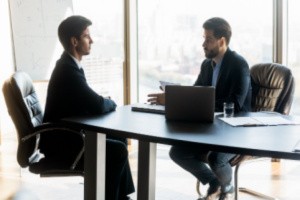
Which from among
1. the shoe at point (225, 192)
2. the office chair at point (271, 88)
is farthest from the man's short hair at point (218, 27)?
the shoe at point (225, 192)

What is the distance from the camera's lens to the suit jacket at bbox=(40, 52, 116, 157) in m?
2.42

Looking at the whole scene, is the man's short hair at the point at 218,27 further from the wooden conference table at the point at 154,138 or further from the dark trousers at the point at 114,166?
the dark trousers at the point at 114,166

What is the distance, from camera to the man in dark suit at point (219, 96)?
8.50ft

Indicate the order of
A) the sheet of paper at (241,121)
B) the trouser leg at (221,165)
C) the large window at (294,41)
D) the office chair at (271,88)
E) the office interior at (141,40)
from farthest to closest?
the office interior at (141,40) → the large window at (294,41) → the office chair at (271,88) → the trouser leg at (221,165) → the sheet of paper at (241,121)

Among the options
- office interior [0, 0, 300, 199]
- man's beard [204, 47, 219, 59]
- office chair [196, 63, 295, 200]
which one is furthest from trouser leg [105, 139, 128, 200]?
office interior [0, 0, 300, 199]

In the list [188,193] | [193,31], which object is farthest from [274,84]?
[193,31]

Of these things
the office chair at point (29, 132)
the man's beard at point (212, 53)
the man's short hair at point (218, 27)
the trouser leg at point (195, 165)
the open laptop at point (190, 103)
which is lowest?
the trouser leg at point (195, 165)

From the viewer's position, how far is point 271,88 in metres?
2.91

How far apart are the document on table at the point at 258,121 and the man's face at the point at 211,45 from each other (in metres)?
0.87

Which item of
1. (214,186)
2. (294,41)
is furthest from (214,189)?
(294,41)

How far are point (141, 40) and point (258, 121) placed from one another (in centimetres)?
284

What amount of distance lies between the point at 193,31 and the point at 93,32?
3.63 ft

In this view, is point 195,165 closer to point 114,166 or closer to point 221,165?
point 221,165

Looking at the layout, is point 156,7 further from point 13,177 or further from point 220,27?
point 13,177
